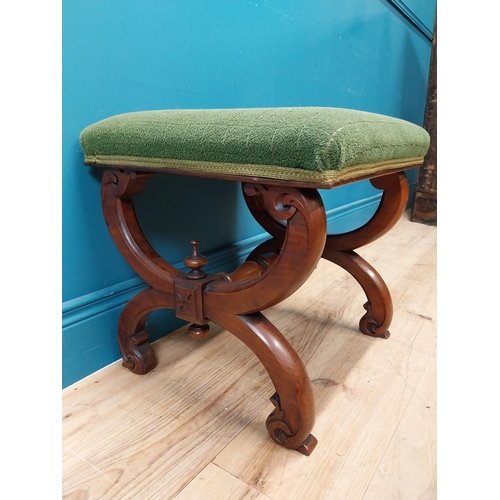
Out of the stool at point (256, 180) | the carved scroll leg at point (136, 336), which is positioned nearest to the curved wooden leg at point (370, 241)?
the stool at point (256, 180)

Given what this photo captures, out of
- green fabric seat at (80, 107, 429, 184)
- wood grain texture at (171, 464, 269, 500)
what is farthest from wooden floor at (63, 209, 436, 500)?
green fabric seat at (80, 107, 429, 184)

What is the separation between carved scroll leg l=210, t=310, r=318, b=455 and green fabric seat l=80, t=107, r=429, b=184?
8.7 inches

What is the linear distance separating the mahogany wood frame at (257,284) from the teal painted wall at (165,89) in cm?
7

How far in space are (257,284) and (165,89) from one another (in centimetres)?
49

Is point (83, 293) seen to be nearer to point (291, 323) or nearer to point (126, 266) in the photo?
point (126, 266)

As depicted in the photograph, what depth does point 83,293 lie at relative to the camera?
27.9 inches

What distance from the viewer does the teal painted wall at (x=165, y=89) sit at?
0.66 m

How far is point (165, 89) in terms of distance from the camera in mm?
791

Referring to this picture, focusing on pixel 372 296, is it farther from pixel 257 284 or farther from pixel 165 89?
pixel 165 89

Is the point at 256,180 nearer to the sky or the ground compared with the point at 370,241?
nearer to the sky

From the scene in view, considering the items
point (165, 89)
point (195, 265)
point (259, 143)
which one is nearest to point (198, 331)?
point (195, 265)

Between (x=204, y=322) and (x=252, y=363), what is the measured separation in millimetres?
188

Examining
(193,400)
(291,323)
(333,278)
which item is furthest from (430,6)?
(193,400)

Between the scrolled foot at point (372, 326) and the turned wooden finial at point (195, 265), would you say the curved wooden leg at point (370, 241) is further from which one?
the turned wooden finial at point (195, 265)
